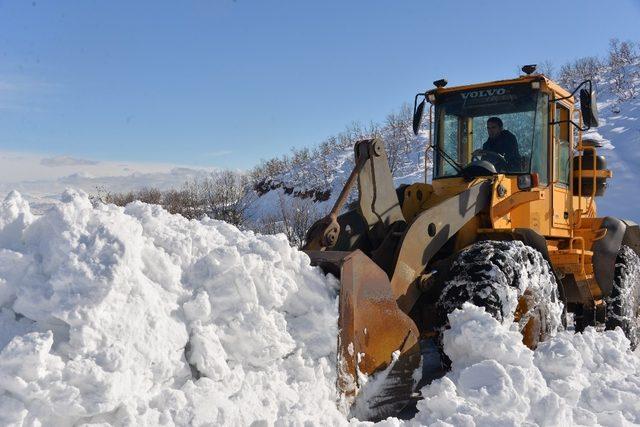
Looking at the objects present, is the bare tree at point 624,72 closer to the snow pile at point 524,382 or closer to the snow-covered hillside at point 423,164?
the snow-covered hillside at point 423,164

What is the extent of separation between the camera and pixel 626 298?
701 centimetres

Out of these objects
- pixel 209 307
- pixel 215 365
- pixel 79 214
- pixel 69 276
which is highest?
pixel 79 214

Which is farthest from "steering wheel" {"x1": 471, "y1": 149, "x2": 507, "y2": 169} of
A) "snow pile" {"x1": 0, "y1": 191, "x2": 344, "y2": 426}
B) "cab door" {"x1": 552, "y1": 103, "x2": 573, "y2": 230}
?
"snow pile" {"x1": 0, "y1": 191, "x2": 344, "y2": 426}

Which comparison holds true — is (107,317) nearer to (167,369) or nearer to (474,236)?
(167,369)

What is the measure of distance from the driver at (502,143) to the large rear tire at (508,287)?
115 centimetres

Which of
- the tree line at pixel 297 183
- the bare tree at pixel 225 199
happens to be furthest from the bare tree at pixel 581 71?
the bare tree at pixel 225 199

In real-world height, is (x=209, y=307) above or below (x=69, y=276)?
below

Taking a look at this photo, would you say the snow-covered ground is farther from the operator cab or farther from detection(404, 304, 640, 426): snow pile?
the operator cab

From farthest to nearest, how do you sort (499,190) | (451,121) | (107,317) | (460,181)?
1. (451,121)
2. (460,181)
3. (499,190)
4. (107,317)

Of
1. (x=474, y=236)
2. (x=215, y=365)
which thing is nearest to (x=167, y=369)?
(x=215, y=365)

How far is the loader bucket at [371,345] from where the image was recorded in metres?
3.83

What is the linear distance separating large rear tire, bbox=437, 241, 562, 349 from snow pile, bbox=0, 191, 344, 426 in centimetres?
118

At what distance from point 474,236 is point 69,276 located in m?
3.75

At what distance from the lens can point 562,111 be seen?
628cm
